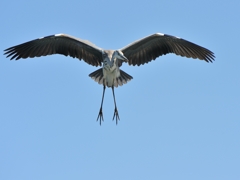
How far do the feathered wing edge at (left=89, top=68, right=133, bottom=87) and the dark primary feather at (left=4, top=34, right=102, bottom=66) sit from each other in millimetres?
649

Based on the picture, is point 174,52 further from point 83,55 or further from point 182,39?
point 83,55

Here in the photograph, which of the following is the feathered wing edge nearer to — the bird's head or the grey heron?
the grey heron

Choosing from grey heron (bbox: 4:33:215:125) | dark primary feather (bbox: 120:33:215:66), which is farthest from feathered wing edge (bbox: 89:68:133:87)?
dark primary feather (bbox: 120:33:215:66)

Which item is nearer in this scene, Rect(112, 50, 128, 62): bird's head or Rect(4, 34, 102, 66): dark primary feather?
Rect(112, 50, 128, 62): bird's head

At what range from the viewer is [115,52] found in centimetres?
1895

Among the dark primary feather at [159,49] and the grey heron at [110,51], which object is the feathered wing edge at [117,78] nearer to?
the grey heron at [110,51]

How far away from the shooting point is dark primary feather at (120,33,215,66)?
19938 millimetres

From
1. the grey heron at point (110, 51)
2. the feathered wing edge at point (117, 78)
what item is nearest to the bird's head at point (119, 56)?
the grey heron at point (110, 51)

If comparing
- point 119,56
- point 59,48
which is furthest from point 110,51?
point 59,48

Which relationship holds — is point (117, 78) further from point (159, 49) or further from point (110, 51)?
point (159, 49)

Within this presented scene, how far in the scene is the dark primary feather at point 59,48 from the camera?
64.3 ft

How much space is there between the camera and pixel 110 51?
1934 cm

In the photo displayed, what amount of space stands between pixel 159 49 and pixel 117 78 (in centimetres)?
188

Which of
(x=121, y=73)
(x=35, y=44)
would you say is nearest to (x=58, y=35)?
(x=35, y=44)
